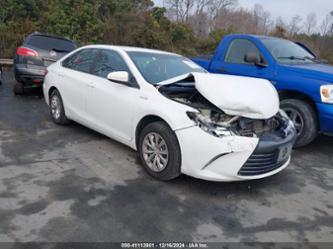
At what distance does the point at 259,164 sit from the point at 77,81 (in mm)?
3099

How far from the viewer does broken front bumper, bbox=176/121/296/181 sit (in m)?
3.31

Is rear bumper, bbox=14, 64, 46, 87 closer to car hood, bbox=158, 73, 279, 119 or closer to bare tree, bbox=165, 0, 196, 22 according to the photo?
car hood, bbox=158, 73, 279, 119

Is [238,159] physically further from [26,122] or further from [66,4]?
[66,4]

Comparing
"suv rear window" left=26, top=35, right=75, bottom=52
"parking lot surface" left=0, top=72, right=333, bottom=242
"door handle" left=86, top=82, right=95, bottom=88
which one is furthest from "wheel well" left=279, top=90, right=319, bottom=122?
"suv rear window" left=26, top=35, right=75, bottom=52

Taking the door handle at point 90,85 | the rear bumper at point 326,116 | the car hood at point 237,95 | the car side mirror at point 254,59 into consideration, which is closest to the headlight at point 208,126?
the car hood at point 237,95

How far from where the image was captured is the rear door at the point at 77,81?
499 centimetres

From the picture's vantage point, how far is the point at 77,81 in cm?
510

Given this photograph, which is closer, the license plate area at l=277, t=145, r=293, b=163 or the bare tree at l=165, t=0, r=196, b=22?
the license plate area at l=277, t=145, r=293, b=163

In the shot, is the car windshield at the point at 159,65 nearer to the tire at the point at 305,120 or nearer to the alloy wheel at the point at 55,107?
the tire at the point at 305,120

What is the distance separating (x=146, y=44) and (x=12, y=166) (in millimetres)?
16109

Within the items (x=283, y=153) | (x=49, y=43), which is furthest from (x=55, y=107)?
(x=283, y=153)

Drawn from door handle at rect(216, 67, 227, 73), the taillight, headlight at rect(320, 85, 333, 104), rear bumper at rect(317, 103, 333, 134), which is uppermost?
the taillight

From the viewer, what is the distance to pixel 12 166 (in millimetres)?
3986

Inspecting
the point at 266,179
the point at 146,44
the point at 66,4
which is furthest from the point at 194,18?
the point at 266,179
